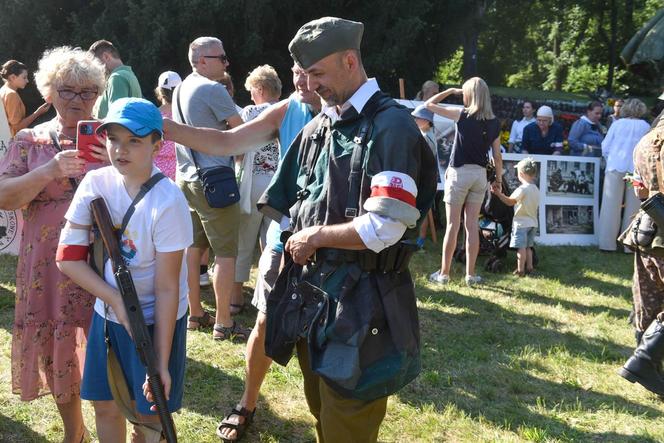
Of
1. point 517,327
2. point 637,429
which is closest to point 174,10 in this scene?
point 517,327

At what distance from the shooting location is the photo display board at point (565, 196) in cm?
954

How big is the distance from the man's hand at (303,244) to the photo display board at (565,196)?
7.42m

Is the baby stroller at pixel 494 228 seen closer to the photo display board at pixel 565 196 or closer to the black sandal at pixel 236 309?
the photo display board at pixel 565 196

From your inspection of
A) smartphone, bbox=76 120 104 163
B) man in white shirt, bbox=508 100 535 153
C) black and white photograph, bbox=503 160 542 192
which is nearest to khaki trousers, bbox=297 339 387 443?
smartphone, bbox=76 120 104 163

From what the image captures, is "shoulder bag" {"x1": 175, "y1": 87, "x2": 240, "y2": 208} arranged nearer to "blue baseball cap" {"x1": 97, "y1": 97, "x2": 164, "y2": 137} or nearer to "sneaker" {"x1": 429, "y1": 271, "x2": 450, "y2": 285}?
"blue baseball cap" {"x1": 97, "y1": 97, "x2": 164, "y2": 137}

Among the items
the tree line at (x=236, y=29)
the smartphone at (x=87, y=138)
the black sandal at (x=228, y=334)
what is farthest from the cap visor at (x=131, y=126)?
the tree line at (x=236, y=29)

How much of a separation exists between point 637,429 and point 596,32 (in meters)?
38.5

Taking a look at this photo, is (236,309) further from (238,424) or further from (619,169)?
(619,169)

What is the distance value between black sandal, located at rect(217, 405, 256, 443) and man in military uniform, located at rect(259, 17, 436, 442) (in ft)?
3.81

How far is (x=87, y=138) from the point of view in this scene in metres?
2.57

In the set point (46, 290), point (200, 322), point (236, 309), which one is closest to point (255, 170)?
point (236, 309)

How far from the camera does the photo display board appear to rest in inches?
376

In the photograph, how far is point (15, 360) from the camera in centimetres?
314

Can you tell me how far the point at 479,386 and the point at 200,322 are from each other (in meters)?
2.16
